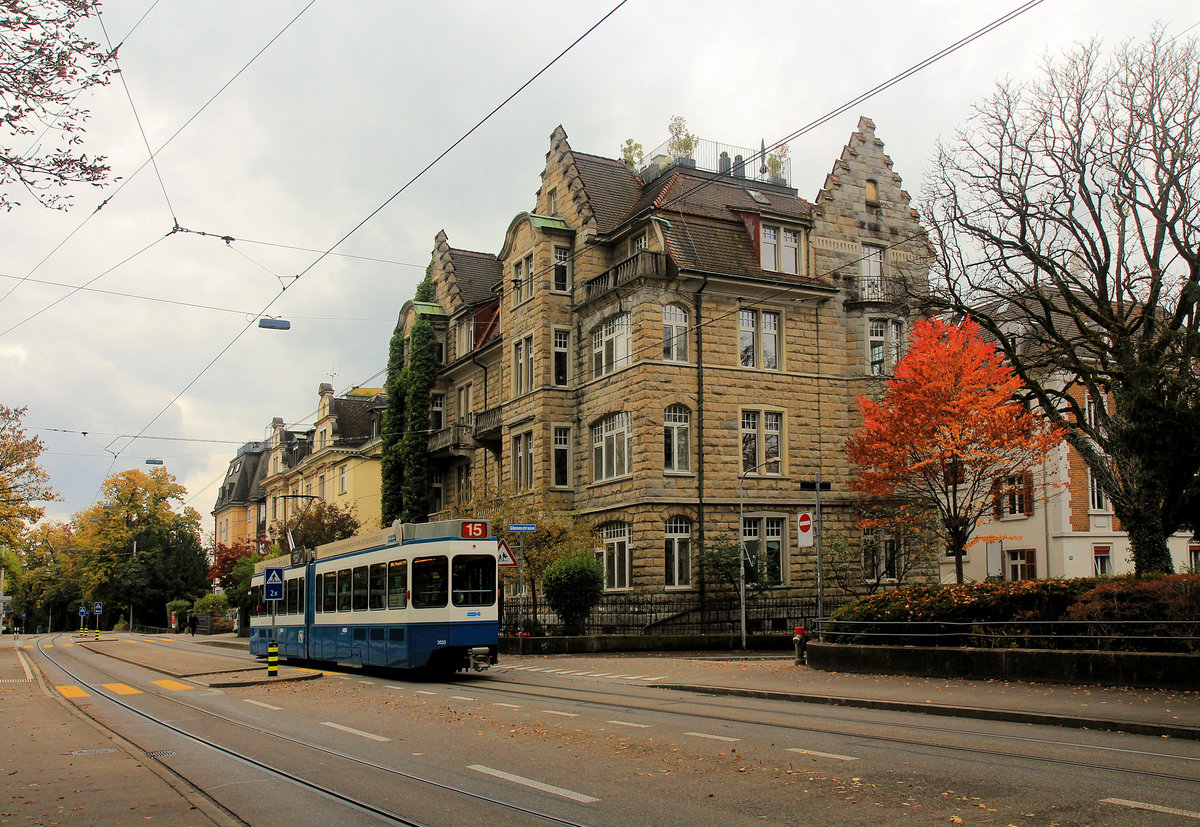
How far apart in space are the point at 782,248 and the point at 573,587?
14260 millimetres

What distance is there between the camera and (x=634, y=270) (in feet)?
113

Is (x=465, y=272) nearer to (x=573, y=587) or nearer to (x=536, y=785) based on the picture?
(x=573, y=587)

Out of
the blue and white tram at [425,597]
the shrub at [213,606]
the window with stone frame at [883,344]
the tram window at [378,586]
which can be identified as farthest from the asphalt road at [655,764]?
the shrub at [213,606]

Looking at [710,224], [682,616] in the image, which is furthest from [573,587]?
[710,224]

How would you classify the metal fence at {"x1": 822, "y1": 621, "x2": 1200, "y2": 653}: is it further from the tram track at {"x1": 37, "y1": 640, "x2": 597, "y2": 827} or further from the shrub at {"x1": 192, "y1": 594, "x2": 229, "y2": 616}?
the shrub at {"x1": 192, "y1": 594, "x2": 229, "y2": 616}

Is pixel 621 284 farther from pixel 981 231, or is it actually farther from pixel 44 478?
pixel 44 478

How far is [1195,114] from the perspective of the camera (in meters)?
24.1

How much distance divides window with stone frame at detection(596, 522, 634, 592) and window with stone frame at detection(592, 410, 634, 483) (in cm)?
A: 173

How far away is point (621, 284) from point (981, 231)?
1176 cm

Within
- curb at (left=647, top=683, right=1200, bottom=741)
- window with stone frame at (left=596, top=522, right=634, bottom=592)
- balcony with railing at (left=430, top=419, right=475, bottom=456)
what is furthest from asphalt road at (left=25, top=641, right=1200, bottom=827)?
balcony with railing at (left=430, top=419, right=475, bottom=456)

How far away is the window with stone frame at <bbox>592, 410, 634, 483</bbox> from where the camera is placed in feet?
114

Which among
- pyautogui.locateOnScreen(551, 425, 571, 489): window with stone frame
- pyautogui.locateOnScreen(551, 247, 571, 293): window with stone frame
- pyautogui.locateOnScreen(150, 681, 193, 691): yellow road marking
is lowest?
pyautogui.locateOnScreen(150, 681, 193, 691): yellow road marking

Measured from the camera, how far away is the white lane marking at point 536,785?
330 inches

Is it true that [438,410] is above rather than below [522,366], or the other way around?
below
